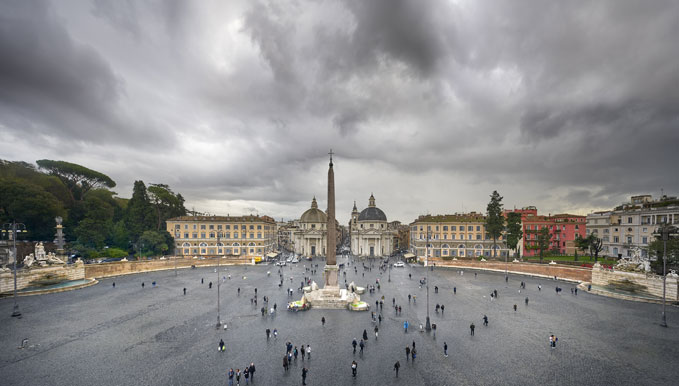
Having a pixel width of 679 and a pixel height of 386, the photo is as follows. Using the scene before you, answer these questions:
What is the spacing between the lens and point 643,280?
29.4m

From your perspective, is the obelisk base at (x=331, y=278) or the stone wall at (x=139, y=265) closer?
the obelisk base at (x=331, y=278)

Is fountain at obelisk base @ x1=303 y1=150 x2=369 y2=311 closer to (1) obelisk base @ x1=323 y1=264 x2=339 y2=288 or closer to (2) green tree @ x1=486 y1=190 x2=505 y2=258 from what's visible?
(1) obelisk base @ x1=323 y1=264 x2=339 y2=288

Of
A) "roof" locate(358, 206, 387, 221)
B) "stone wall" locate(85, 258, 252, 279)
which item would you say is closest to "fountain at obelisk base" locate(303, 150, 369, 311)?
"stone wall" locate(85, 258, 252, 279)

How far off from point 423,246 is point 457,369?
177 ft

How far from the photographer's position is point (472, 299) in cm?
2939

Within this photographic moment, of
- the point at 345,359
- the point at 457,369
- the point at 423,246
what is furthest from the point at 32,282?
the point at 423,246

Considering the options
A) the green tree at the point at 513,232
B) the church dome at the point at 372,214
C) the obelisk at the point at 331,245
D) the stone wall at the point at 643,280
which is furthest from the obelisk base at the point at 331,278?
the church dome at the point at 372,214

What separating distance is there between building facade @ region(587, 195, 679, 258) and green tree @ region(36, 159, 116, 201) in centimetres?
10168

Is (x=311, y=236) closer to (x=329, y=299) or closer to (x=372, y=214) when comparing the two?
(x=372, y=214)

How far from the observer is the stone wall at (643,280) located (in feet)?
87.8

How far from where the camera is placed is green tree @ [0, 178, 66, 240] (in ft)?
138

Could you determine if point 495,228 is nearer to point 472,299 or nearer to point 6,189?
point 472,299

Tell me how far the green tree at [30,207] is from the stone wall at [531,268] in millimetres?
66547

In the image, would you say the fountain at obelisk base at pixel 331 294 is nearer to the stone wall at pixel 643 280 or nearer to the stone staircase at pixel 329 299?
the stone staircase at pixel 329 299
